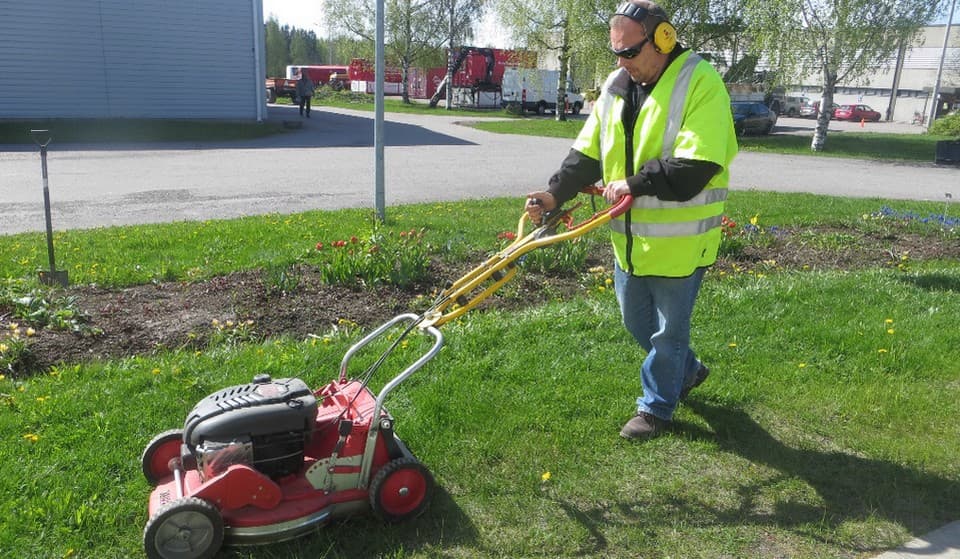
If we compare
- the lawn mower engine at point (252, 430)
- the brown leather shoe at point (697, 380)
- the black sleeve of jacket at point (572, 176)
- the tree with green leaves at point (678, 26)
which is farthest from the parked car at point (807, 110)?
the lawn mower engine at point (252, 430)

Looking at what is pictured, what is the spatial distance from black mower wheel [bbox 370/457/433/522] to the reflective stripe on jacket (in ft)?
4.66

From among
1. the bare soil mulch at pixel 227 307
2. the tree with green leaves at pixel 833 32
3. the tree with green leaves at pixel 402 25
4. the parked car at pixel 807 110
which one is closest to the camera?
the bare soil mulch at pixel 227 307

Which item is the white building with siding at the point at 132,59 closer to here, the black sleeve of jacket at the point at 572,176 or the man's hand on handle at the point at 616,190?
the black sleeve of jacket at the point at 572,176

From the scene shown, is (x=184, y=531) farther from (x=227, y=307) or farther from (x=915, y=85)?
(x=915, y=85)

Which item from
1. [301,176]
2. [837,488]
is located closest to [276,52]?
[301,176]

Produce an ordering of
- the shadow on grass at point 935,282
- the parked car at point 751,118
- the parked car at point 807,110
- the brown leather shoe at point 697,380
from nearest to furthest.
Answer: the brown leather shoe at point 697,380 < the shadow on grass at point 935,282 < the parked car at point 751,118 < the parked car at point 807,110

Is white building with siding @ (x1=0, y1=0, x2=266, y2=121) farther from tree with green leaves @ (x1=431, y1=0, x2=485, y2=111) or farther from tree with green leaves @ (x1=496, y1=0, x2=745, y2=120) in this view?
tree with green leaves @ (x1=431, y1=0, x2=485, y2=111)

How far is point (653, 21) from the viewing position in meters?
3.43

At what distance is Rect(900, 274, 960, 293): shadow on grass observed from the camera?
669cm

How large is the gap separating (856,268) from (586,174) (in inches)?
193

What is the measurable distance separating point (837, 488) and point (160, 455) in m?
3.07

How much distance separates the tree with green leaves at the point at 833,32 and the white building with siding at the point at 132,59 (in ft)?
54.4

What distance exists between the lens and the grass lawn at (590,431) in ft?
10.5

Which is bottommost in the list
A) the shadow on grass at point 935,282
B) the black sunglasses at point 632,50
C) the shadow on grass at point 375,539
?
the shadow on grass at point 375,539
